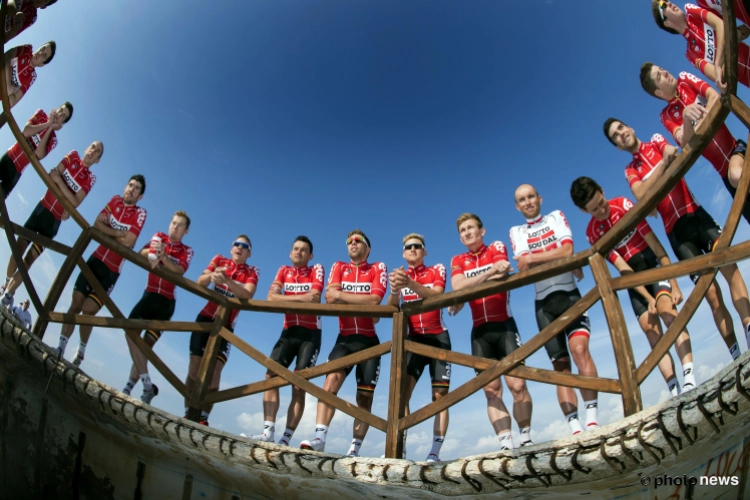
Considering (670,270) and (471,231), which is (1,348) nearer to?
(471,231)

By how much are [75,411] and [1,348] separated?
85 centimetres

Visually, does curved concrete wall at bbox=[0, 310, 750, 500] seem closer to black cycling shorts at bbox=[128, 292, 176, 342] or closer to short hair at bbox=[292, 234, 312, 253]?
black cycling shorts at bbox=[128, 292, 176, 342]

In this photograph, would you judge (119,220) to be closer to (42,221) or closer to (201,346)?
(42,221)

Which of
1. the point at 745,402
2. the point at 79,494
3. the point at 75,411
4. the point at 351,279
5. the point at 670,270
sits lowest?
the point at 79,494

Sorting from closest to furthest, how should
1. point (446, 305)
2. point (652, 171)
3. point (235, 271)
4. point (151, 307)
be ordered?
1. point (446, 305)
2. point (652, 171)
3. point (151, 307)
4. point (235, 271)

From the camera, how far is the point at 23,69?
17.6 feet

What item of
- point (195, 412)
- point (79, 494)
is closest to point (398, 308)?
point (195, 412)

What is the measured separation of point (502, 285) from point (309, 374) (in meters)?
1.99

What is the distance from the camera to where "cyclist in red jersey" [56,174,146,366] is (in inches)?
210

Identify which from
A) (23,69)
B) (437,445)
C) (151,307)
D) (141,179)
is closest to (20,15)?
(23,69)

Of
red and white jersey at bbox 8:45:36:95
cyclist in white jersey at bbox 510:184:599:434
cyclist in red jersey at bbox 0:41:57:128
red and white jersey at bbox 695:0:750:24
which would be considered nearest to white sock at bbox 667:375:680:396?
cyclist in white jersey at bbox 510:184:599:434

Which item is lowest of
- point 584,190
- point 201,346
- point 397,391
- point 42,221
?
point 397,391

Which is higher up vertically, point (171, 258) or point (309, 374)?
point (171, 258)

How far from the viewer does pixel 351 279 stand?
548cm
